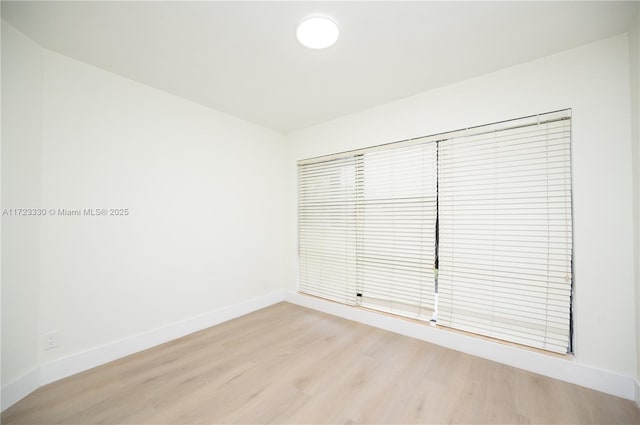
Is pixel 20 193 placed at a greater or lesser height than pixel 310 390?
greater

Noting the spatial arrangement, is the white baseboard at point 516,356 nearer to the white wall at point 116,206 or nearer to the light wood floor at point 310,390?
the light wood floor at point 310,390

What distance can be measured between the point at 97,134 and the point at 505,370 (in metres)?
3.92

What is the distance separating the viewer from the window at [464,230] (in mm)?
1979

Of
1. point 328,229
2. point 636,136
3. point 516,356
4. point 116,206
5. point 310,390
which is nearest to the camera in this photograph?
point 636,136

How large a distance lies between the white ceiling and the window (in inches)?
23.3

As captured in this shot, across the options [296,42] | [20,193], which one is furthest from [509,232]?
[20,193]

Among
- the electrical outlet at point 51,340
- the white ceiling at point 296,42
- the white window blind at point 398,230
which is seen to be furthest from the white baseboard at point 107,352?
the white ceiling at point 296,42

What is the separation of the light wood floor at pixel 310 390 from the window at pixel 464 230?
16.4 inches

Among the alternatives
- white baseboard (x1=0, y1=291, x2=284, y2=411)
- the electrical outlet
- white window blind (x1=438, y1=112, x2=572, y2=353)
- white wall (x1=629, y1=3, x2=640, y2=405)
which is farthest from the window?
the electrical outlet

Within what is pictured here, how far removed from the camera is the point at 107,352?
2111 millimetres

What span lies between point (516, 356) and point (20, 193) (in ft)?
12.9

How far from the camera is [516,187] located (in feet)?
6.93

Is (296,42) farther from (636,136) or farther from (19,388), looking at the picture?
(19,388)

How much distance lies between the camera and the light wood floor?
5.06ft
